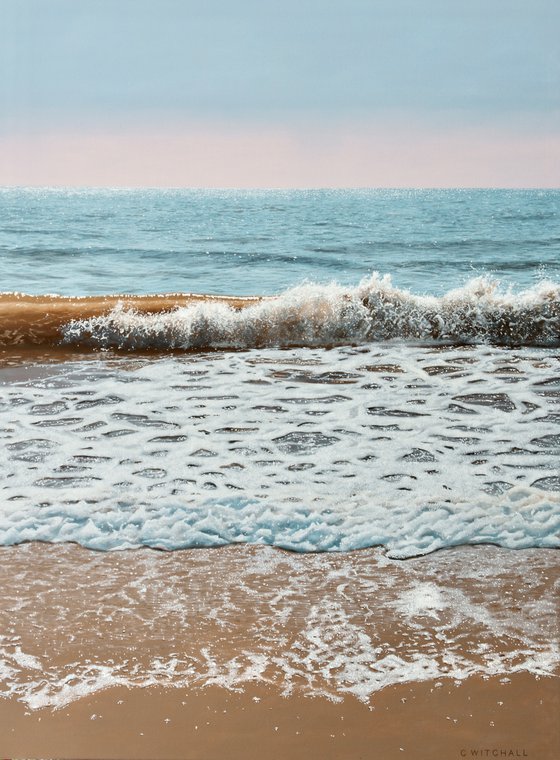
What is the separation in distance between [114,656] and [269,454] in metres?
1.89

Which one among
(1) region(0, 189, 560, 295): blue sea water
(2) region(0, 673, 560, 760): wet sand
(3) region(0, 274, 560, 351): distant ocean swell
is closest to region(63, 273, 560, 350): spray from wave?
(3) region(0, 274, 560, 351): distant ocean swell

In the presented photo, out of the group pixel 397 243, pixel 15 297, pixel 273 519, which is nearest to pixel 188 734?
pixel 273 519

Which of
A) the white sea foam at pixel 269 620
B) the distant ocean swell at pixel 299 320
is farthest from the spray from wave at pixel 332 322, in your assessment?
the white sea foam at pixel 269 620

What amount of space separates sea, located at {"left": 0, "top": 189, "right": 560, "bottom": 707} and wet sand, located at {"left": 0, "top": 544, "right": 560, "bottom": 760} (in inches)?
0.6

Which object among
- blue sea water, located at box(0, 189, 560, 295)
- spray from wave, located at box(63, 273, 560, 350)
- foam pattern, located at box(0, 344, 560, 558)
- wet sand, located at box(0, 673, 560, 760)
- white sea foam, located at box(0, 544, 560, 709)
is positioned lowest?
wet sand, located at box(0, 673, 560, 760)

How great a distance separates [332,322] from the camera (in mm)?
7820

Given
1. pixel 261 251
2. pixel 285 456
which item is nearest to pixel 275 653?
pixel 285 456

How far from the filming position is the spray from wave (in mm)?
7617

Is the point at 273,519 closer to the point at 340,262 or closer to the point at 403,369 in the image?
the point at 403,369

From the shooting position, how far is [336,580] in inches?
97.8

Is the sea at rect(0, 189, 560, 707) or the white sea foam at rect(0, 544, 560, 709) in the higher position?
the sea at rect(0, 189, 560, 707)

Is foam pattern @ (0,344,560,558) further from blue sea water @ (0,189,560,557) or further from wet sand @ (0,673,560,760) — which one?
wet sand @ (0,673,560,760)

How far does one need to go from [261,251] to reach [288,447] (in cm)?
1695

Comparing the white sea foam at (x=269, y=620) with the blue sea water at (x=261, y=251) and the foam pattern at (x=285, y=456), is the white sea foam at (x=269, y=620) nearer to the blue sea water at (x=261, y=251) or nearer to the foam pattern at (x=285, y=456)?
the foam pattern at (x=285, y=456)
